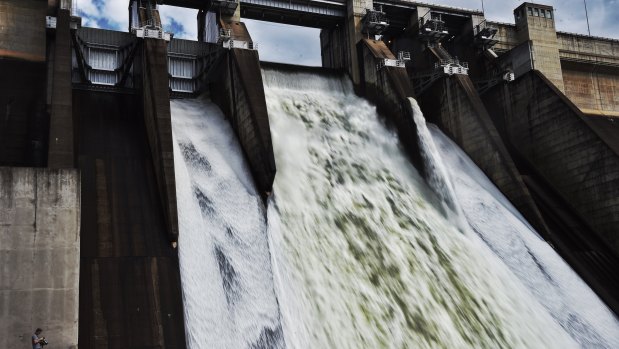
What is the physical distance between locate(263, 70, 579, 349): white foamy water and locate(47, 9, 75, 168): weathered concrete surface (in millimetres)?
5498

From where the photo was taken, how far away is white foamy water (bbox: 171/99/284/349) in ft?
40.8

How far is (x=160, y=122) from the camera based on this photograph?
17.0m

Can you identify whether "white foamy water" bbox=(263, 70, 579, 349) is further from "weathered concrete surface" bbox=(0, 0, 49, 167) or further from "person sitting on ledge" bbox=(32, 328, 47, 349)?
"weathered concrete surface" bbox=(0, 0, 49, 167)

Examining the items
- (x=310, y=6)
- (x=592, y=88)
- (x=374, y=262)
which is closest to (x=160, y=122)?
(x=374, y=262)

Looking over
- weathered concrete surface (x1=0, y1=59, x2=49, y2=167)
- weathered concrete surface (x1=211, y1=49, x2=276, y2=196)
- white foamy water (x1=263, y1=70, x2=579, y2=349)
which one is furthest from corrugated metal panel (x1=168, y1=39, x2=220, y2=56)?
weathered concrete surface (x1=0, y1=59, x2=49, y2=167)

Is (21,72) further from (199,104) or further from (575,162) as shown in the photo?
(575,162)

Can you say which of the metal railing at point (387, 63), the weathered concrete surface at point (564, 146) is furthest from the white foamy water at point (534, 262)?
the metal railing at point (387, 63)

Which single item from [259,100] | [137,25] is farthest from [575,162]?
[137,25]

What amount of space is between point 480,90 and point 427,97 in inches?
119

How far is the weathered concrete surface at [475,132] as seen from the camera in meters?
21.0

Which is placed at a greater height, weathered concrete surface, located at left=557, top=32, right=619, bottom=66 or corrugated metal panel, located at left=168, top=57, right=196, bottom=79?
weathered concrete surface, located at left=557, top=32, right=619, bottom=66

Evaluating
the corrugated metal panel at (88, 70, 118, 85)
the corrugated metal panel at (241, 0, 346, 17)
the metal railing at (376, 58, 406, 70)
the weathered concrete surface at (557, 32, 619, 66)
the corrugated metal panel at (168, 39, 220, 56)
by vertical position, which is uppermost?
the corrugated metal panel at (241, 0, 346, 17)

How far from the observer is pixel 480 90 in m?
27.8

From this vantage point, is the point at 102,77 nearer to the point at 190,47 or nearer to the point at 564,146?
the point at 190,47
